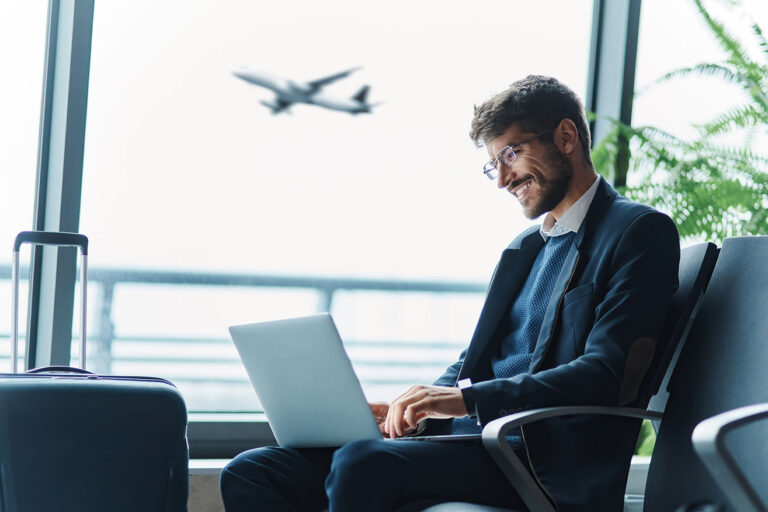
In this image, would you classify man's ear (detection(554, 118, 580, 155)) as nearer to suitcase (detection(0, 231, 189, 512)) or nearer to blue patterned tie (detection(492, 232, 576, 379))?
blue patterned tie (detection(492, 232, 576, 379))

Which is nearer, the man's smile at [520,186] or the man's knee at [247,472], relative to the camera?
the man's knee at [247,472]

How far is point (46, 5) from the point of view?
2.53 meters

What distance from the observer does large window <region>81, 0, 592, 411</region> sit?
2.62 m

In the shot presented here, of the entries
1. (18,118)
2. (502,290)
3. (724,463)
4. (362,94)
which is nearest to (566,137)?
(502,290)

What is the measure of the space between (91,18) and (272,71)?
575 millimetres

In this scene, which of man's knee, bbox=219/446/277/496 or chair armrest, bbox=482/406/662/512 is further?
man's knee, bbox=219/446/277/496

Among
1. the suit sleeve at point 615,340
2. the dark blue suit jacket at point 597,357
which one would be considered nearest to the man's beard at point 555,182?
the dark blue suit jacket at point 597,357

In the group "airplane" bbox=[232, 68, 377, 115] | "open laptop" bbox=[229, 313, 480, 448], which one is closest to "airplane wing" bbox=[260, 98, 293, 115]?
"airplane" bbox=[232, 68, 377, 115]

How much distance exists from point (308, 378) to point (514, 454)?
0.41 m

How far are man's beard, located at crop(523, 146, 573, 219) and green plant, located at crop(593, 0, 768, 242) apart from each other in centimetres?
96

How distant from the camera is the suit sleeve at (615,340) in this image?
4.83 ft

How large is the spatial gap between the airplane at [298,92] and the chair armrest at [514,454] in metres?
1.60

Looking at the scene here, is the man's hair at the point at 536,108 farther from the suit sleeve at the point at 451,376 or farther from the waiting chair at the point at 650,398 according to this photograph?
the suit sleeve at the point at 451,376

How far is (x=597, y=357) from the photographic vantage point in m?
1.48
